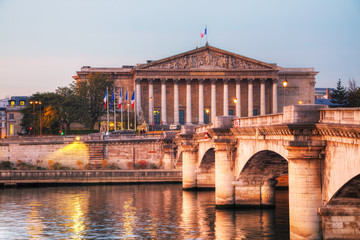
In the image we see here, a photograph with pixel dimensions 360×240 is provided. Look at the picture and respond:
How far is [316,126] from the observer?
94.1 ft

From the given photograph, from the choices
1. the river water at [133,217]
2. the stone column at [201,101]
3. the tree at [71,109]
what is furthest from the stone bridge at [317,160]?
the stone column at [201,101]

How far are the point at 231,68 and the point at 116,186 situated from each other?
61203 millimetres

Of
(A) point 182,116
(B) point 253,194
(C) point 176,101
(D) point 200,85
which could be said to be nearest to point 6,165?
(C) point 176,101

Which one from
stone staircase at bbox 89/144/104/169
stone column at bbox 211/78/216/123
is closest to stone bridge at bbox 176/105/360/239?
stone staircase at bbox 89/144/104/169

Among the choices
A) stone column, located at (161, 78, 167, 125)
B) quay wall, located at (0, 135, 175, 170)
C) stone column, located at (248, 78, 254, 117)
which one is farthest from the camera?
stone column, located at (248, 78, 254, 117)

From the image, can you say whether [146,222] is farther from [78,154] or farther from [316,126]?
[78,154]

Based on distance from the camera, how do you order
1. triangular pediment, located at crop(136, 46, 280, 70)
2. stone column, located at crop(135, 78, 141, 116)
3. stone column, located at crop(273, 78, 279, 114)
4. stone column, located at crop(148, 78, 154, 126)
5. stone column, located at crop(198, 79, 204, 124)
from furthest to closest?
stone column, located at crop(273, 78, 279, 114)
stone column, located at crop(198, 79, 204, 124)
stone column, located at crop(148, 78, 154, 126)
stone column, located at crop(135, 78, 141, 116)
triangular pediment, located at crop(136, 46, 280, 70)

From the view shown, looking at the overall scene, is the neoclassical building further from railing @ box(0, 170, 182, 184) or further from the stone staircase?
railing @ box(0, 170, 182, 184)

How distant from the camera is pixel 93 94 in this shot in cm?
12181

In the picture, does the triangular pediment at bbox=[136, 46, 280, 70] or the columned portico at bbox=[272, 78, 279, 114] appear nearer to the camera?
the triangular pediment at bbox=[136, 46, 280, 70]

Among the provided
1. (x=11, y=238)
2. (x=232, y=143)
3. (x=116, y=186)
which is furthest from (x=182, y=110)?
(x=11, y=238)

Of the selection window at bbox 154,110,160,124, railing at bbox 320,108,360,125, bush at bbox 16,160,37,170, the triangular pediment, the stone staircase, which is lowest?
bush at bbox 16,160,37,170

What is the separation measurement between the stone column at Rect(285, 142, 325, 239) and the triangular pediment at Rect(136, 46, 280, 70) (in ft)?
326

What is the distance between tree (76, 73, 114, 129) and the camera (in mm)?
120312
